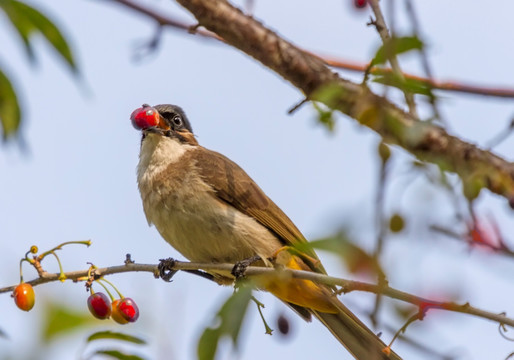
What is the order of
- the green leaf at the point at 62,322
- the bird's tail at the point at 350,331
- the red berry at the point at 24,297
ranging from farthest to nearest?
the bird's tail at the point at 350,331, the red berry at the point at 24,297, the green leaf at the point at 62,322

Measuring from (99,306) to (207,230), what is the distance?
1.58 meters

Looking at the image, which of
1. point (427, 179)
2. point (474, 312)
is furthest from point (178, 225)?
point (427, 179)

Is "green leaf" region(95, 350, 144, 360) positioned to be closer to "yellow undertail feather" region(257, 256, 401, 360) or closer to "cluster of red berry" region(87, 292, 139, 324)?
"cluster of red berry" region(87, 292, 139, 324)

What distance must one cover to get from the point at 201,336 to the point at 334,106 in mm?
965

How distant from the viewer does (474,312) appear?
7.79 ft

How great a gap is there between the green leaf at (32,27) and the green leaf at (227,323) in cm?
77

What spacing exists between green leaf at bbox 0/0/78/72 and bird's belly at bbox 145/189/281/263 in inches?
122

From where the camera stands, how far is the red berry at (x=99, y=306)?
3285 millimetres

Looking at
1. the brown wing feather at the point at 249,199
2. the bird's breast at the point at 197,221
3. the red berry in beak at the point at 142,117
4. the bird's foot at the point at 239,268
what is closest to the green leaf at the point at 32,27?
the bird's foot at the point at 239,268

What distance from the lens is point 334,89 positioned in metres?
2.22

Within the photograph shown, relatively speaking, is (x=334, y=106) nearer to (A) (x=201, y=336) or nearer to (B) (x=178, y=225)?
(A) (x=201, y=336)

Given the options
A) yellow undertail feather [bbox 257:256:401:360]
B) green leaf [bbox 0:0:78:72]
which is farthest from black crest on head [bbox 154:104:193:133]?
green leaf [bbox 0:0:78:72]

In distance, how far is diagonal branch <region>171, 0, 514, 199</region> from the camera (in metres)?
2.34

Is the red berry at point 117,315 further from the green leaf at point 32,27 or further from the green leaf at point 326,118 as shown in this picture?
the green leaf at point 32,27
